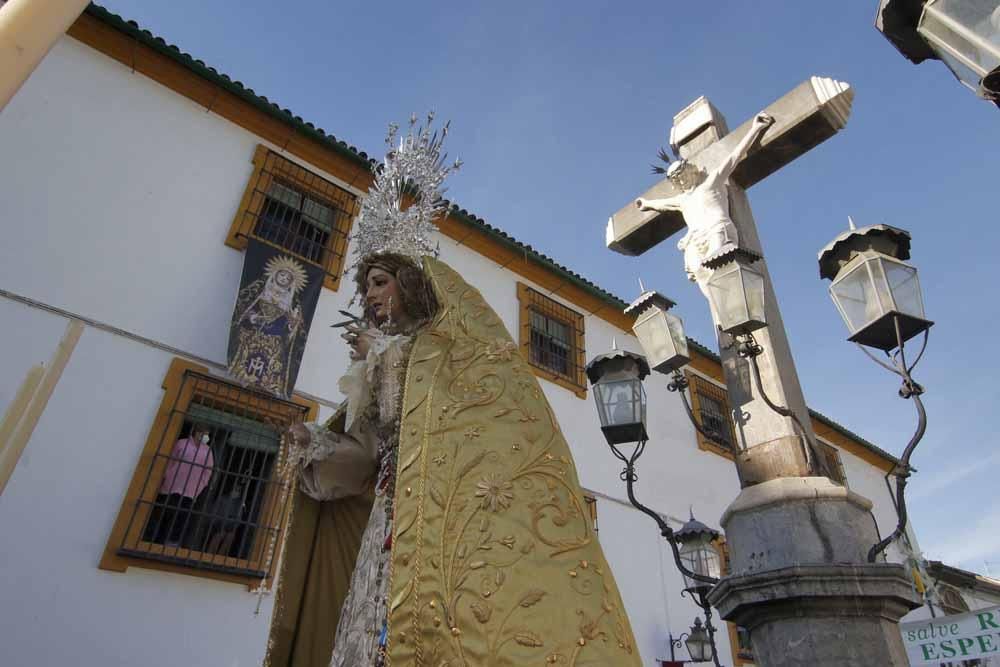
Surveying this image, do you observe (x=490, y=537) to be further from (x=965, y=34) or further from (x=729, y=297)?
(x=965, y=34)

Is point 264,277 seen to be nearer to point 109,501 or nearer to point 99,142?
point 99,142

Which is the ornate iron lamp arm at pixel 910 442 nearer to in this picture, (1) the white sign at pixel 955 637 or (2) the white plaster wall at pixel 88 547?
(1) the white sign at pixel 955 637

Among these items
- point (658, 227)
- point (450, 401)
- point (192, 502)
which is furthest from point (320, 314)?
point (450, 401)

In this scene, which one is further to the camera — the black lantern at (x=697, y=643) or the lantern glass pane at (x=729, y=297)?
the black lantern at (x=697, y=643)

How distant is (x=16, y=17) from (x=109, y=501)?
408 cm

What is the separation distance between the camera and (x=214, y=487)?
543 cm

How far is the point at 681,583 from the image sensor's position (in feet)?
28.8

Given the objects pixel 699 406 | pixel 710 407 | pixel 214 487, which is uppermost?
pixel 710 407

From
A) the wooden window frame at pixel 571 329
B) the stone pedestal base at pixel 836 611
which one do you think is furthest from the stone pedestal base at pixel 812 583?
the wooden window frame at pixel 571 329

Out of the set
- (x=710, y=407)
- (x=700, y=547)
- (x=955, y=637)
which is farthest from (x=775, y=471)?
(x=710, y=407)

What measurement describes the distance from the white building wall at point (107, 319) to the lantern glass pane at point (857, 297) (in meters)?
4.96

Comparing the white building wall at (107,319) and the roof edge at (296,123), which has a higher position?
the roof edge at (296,123)

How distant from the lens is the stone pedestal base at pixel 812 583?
225cm

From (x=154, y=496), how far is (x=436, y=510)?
4634 mm
